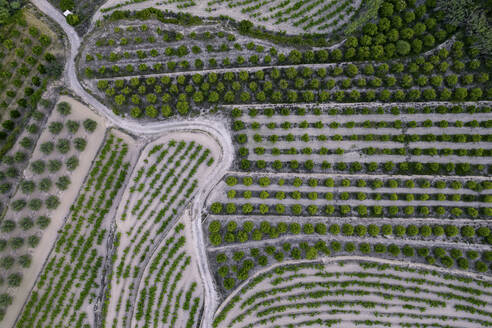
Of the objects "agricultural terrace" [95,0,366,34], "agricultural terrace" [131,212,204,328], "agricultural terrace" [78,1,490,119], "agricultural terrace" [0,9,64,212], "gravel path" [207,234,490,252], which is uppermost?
"agricultural terrace" [95,0,366,34]

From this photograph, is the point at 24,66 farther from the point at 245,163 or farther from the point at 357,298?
the point at 357,298

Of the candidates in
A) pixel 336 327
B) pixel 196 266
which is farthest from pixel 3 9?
pixel 336 327

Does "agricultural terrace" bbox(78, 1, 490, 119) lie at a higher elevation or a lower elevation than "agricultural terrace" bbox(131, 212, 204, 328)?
higher

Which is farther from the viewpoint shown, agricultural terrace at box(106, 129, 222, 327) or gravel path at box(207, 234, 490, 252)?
gravel path at box(207, 234, 490, 252)

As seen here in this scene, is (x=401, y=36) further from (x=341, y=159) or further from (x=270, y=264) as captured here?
(x=270, y=264)

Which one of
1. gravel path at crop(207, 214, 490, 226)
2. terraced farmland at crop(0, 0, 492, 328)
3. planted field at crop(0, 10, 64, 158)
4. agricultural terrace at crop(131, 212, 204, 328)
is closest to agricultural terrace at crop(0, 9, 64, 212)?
planted field at crop(0, 10, 64, 158)

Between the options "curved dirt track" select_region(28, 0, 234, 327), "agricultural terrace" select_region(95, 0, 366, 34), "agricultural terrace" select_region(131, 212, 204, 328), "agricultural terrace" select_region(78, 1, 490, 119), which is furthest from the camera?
"agricultural terrace" select_region(95, 0, 366, 34)

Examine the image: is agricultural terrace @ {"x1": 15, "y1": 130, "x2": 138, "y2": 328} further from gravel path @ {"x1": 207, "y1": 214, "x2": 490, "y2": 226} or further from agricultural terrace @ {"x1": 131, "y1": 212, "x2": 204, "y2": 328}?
gravel path @ {"x1": 207, "y1": 214, "x2": 490, "y2": 226}

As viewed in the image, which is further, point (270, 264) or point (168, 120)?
point (168, 120)
